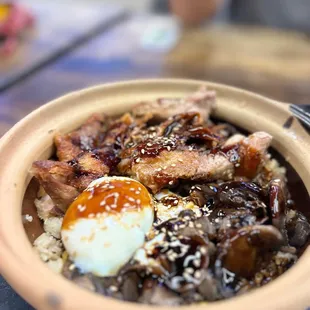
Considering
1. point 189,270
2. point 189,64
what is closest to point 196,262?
point 189,270

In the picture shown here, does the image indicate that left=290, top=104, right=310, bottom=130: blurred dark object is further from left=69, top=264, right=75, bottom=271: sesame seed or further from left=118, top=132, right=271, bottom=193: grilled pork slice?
left=69, top=264, right=75, bottom=271: sesame seed

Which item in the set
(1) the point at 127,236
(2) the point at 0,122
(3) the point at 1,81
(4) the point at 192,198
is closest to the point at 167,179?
(4) the point at 192,198

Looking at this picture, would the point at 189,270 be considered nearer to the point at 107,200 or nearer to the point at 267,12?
the point at 107,200

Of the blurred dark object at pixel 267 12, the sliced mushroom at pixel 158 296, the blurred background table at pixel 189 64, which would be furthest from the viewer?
the blurred dark object at pixel 267 12

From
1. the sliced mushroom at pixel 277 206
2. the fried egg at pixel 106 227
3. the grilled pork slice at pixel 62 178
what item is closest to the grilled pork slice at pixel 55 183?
the grilled pork slice at pixel 62 178

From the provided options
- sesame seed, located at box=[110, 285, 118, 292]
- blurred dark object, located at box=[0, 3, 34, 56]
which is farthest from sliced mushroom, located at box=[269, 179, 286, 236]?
blurred dark object, located at box=[0, 3, 34, 56]

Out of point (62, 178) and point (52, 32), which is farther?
point (52, 32)

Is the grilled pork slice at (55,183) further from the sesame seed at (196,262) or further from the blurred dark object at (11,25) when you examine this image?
the blurred dark object at (11,25)
